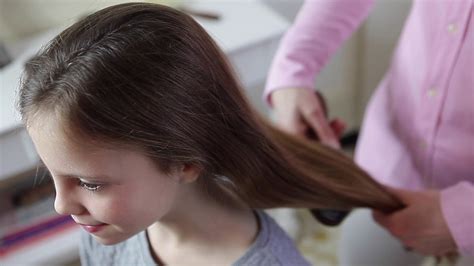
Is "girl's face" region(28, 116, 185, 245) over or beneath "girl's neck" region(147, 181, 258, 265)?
over

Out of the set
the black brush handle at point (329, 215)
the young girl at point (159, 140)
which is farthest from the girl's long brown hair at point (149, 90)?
the black brush handle at point (329, 215)

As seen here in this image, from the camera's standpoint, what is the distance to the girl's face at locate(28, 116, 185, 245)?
1.61 ft

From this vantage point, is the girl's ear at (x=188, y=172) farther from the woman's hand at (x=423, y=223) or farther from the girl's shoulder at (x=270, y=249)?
the woman's hand at (x=423, y=223)

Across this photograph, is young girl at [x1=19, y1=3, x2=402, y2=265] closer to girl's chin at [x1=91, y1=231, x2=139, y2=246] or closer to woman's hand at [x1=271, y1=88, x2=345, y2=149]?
girl's chin at [x1=91, y1=231, x2=139, y2=246]

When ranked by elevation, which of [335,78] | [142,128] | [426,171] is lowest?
[335,78]

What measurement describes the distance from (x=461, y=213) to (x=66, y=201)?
428mm

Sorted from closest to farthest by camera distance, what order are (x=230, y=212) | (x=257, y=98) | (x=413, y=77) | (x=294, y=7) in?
(x=230, y=212)
(x=413, y=77)
(x=294, y=7)
(x=257, y=98)

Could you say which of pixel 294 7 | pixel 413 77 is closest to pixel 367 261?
pixel 413 77

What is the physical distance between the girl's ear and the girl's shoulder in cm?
11

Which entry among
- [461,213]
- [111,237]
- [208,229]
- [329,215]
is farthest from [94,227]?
[461,213]

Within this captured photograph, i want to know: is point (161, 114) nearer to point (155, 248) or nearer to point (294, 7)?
point (155, 248)

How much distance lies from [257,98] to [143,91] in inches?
38.8

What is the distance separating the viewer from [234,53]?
1.03 meters

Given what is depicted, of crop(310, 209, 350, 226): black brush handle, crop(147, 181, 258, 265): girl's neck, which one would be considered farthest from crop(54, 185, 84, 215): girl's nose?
crop(310, 209, 350, 226): black brush handle
